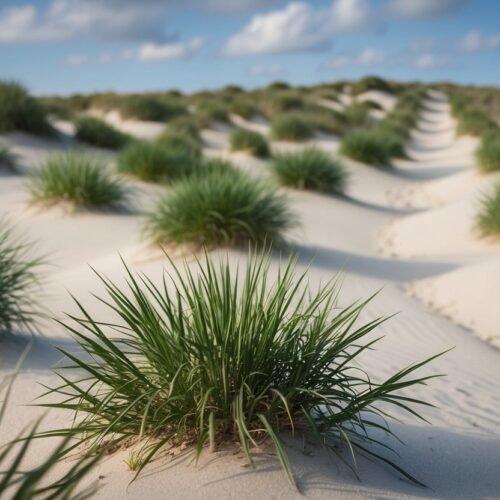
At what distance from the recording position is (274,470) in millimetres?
2523

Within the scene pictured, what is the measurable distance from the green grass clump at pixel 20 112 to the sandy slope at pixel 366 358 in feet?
11.1

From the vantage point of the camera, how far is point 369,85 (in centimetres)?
4369

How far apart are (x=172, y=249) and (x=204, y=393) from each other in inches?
181

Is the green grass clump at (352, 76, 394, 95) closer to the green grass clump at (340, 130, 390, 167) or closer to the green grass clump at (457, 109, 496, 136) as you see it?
the green grass clump at (457, 109, 496, 136)

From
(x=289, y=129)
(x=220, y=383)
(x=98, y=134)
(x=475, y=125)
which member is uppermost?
(x=220, y=383)

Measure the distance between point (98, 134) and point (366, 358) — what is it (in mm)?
12455

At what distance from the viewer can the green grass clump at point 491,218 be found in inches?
362

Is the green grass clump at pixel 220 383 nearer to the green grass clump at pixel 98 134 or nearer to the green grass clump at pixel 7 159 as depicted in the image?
the green grass clump at pixel 7 159

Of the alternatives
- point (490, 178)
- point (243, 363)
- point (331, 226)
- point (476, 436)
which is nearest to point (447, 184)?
point (490, 178)

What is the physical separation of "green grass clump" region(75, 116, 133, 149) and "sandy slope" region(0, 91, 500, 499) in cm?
432

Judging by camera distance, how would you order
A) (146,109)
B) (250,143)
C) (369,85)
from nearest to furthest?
(250,143) < (146,109) < (369,85)

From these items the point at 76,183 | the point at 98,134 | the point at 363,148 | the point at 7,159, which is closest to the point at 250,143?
the point at 363,148

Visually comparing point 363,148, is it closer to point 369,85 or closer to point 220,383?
point 220,383

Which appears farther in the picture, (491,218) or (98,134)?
(98,134)
